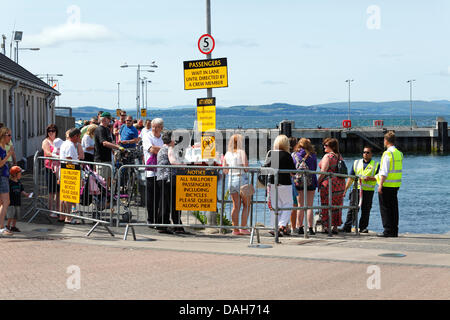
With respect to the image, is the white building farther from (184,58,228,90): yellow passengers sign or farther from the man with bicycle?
(184,58,228,90): yellow passengers sign

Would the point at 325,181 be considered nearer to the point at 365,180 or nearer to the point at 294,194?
the point at 294,194

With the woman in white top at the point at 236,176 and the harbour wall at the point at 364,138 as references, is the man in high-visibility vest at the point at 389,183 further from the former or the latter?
the harbour wall at the point at 364,138

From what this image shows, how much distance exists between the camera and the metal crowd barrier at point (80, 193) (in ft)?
41.2

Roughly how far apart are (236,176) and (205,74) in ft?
7.38

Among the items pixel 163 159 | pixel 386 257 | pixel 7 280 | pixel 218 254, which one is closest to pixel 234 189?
pixel 163 159

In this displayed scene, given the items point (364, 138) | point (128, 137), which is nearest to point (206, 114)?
point (128, 137)

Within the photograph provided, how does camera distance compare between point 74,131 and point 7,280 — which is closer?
point 7,280

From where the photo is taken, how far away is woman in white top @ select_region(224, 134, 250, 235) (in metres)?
12.3

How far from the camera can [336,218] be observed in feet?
46.6
